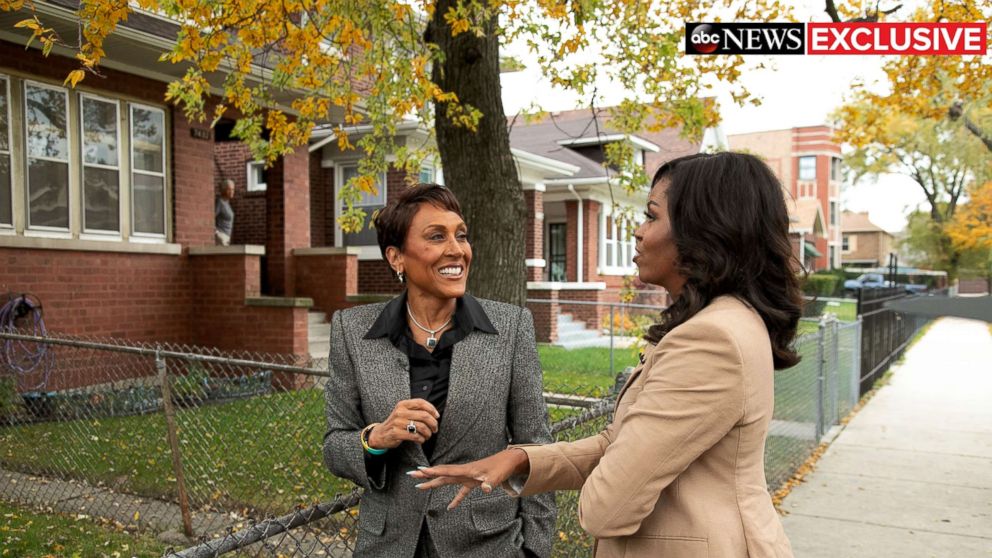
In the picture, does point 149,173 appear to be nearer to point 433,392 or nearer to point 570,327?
point 433,392

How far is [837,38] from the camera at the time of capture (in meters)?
8.60

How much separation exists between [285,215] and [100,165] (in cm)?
305

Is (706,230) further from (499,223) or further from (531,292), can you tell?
(531,292)

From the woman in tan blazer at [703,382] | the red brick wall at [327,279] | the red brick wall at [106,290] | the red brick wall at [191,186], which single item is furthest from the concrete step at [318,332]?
the woman in tan blazer at [703,382]

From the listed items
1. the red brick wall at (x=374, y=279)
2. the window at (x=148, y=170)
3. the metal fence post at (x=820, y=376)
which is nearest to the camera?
the metal fence post at (x=820, y=376)

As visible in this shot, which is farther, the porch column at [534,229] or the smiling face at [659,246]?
the porch column at [534,229]

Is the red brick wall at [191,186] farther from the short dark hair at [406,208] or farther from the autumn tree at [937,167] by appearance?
the autumn tree at [937,167]

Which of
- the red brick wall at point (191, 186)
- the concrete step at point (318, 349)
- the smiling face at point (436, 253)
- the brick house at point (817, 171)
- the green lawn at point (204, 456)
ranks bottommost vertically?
the green lawn at point (204, 456)

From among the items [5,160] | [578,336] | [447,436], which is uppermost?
[5,160]

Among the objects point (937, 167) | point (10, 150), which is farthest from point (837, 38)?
point (937, 167)

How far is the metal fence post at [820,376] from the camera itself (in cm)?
765

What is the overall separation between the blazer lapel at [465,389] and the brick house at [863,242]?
8130cm

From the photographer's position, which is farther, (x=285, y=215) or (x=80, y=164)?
(x=285, y=215)

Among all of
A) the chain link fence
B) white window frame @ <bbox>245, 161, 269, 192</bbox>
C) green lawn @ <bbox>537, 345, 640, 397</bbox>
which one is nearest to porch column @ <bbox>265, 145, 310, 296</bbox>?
white window frame @ <bbox>245, 161, 269, 192</bbox>
